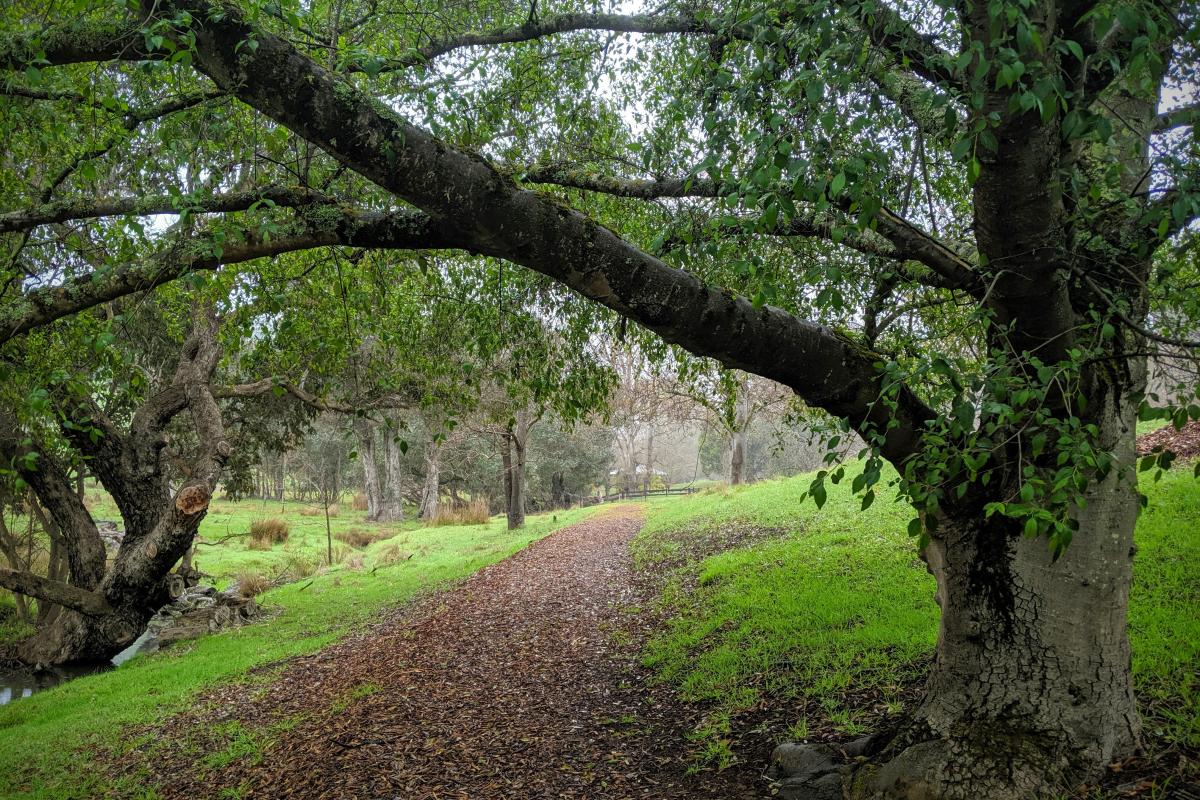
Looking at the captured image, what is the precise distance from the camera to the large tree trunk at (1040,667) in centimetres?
326

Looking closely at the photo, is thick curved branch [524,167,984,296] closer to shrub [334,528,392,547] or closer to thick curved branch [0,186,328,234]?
thick curved branch [0,186,328,234]

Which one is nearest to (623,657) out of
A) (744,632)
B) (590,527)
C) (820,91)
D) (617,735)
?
(744,632)

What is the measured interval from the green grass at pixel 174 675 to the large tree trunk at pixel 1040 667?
5.80 m

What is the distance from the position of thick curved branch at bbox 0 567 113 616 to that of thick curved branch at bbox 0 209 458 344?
8945 millimetres

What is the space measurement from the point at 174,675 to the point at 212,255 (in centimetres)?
866

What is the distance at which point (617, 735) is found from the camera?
17.3ft

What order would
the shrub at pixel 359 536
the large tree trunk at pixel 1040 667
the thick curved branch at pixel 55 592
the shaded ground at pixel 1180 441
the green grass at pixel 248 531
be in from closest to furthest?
the large tree trunk at pixel 1040 667
the shaded ground at pixel 1180 441
the thick curved branch at pixel 55 592
the green grass at pixel 248 531
the shrub at pixel 359 536

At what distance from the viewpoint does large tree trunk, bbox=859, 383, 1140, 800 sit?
3.26m

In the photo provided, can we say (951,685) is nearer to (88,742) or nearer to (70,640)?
(88,742)

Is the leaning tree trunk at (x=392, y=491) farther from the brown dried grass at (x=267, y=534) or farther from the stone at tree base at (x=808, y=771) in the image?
the stone at tree base at (x=808, y=771)

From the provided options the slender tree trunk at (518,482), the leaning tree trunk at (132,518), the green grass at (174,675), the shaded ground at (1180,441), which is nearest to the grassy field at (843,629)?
the shaded ground at (1180,441)

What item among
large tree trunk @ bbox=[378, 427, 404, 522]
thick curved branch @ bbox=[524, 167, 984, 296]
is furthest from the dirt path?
large tree trunk @ bbox=[378, 427, 404, 522]

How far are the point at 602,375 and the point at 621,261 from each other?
2.69m

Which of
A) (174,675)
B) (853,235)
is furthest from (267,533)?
(853,235)
